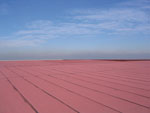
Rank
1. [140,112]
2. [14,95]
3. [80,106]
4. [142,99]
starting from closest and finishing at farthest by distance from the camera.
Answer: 1. [140,112]
2. [80,106]
3. [142,99]
4. [14,95]

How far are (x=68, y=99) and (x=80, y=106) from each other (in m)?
0.17

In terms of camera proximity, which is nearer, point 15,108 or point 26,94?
point 15,108

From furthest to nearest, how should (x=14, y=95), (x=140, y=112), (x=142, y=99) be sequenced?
(x=14, y=95)
(x=142, y=99)
(x=140, y=112)

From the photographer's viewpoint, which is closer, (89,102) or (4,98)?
(89,102)

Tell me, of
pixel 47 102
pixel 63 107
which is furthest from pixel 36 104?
pixel 63 107

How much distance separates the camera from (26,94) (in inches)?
50.1

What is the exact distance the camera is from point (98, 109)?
3.08ft

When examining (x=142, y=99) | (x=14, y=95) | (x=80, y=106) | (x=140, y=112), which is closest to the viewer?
(x=140, y=112)

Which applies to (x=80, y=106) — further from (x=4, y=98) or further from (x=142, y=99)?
(x=4, y=98)

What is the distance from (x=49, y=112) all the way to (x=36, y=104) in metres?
0.18

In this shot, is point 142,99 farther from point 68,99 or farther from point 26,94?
point 26,94

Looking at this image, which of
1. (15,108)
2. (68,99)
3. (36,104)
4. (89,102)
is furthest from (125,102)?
(15,108)

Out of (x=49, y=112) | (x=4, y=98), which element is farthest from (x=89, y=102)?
(x=4, y=98)

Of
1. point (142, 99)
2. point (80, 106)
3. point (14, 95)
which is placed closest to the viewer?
point (80, 106)
